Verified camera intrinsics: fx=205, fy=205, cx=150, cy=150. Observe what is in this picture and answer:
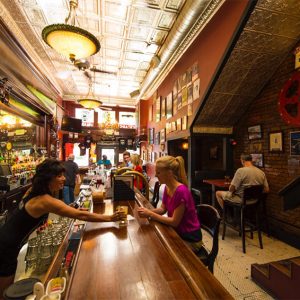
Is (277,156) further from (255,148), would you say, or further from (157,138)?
(157,138)

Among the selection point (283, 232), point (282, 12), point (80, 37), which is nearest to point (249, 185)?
point (283, 232)

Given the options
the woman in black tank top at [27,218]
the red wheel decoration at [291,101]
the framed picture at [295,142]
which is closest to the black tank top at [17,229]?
the woman in black tank top at [27,218]

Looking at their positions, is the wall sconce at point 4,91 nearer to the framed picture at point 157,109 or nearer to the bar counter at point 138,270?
the bar counter at point 138,270

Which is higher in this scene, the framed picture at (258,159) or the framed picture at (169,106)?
the framed picture at (169,106)

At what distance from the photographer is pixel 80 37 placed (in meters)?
2.68

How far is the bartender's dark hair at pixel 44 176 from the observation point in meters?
1.74

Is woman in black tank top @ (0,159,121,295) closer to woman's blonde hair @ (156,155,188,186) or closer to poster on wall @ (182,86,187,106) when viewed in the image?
woman's blonde hair @ (156,155,188,186)

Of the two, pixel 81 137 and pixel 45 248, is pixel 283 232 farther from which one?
pixel 81 137

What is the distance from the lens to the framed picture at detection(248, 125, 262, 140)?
4105mm

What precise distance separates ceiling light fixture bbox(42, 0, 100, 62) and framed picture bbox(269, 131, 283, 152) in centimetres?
336

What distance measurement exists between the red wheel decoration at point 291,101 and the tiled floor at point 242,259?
2048 mm

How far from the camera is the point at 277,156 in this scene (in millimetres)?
3721

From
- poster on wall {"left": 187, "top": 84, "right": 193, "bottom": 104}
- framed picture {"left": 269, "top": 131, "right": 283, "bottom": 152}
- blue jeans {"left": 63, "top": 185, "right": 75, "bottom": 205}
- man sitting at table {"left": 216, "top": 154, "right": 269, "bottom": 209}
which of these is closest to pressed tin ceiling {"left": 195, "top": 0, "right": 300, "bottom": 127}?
poster on wall {"left": 187, "top": 84, "right": 193, "bottom": 104}

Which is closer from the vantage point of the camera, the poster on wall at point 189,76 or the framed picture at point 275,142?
the framed picture at point 275,142
